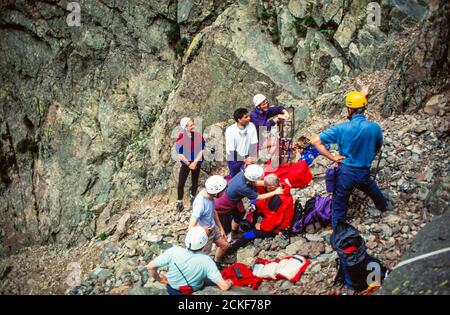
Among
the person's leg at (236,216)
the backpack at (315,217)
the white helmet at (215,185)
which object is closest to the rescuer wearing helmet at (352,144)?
the backpack at (315,217)

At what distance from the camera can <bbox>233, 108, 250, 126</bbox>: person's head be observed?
27.0ft

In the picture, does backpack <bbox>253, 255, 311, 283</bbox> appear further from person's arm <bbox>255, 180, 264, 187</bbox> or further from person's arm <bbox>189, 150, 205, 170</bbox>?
person's arm <bbox>189, 150, 205, 170</bbox>

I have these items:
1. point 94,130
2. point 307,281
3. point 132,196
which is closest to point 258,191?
point 307,281

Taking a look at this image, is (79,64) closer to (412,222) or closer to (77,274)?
(77,274)

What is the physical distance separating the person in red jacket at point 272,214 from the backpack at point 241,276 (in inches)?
35.7

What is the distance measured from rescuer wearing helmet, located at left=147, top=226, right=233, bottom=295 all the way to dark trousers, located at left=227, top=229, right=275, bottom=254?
192cm

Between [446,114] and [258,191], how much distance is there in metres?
4.72

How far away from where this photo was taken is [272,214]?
7.70m

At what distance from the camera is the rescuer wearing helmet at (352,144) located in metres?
6.18

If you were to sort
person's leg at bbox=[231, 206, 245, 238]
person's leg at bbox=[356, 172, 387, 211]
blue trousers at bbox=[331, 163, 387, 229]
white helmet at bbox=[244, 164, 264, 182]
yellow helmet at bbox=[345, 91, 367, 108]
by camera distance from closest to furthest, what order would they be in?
1. yellow helmet at bbox=[345, 91, 367, 108]
2. blue trousers at bbox=[331, 163, 387, 229]
3. person's leg at bbox=[356, 172, 387, 211]
4. white helmet at bbox=[244, 164, 264, 182]
5. person's leg at bbox=[231, 206, 245, 238]

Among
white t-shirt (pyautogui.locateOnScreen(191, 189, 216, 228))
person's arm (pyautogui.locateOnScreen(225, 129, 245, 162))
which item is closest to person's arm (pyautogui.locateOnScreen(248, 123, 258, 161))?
person's arm (pyautogui.locateOnScreen(225, 129, 245, 162))

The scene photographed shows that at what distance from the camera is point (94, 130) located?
54.6 ft

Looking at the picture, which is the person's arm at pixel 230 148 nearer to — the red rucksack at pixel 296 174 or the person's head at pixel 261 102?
the red rucksack at pixel 296 174
